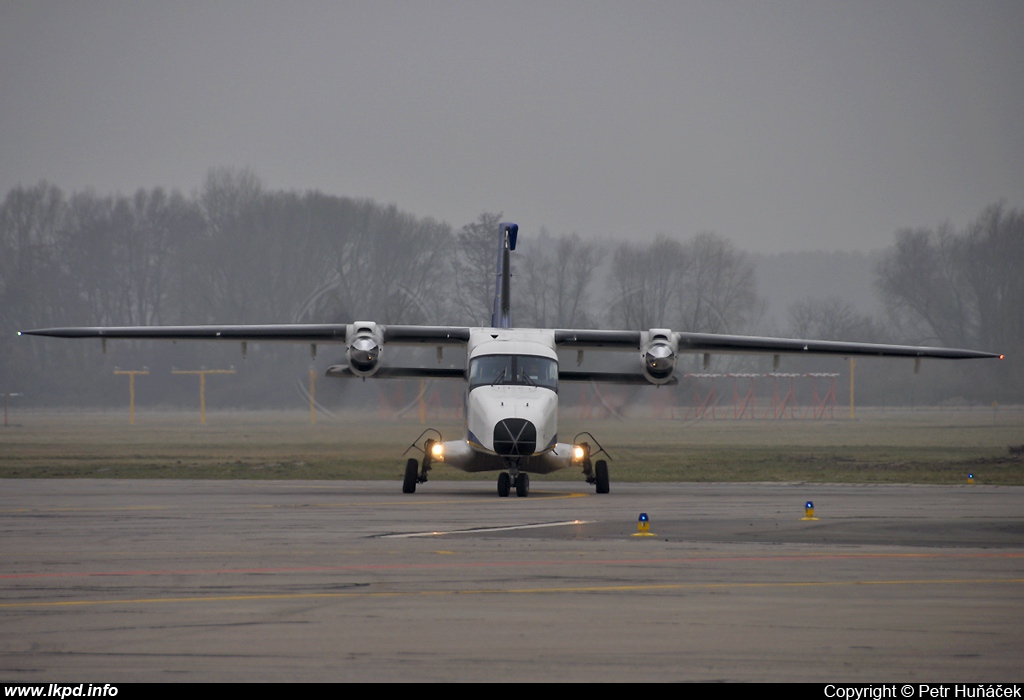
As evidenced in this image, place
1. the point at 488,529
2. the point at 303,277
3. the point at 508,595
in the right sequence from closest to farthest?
the point at 508,595
the point at 488,529
the point at 303,277

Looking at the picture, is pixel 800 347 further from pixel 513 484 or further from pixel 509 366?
→ pixel 513 484

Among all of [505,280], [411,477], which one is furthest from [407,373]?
[505,280]

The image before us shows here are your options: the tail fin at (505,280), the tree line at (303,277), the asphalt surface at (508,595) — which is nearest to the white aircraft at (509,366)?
the tail fin at (505,280)

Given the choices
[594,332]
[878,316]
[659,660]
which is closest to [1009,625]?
[659,660]

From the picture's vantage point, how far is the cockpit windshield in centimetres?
2056

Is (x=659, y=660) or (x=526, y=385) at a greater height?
(x=526, y=385)

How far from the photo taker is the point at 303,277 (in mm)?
71250

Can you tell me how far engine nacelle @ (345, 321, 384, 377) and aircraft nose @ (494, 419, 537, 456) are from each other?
3425mm

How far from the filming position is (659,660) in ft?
21.2

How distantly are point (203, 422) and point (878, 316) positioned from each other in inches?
1998

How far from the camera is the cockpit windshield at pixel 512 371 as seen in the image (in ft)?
67.5

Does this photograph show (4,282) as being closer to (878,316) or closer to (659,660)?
(878,316)

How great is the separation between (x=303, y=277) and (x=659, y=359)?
170 ft

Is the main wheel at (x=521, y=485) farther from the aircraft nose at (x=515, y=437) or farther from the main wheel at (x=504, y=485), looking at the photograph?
the aircraft nose at (x=515, y=437)
